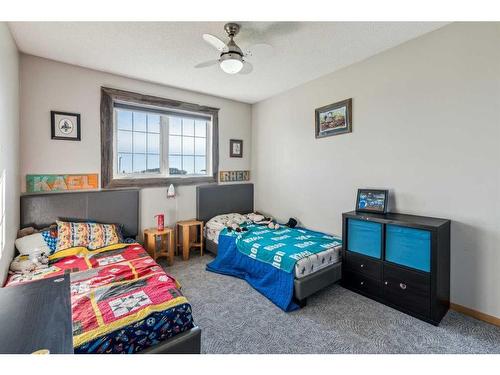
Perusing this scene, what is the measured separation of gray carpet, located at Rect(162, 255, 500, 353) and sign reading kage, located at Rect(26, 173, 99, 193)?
186cm

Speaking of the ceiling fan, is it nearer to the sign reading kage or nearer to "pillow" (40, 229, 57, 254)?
the sign reading kage

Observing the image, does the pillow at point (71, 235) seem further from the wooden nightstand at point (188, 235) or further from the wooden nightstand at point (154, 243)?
the wooden nightstand at point (188, 235)

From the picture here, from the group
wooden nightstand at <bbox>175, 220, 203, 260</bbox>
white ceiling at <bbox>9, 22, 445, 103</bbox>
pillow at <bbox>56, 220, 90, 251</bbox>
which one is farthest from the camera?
wooden nightstand at <bbox>175, 220, 203, 260</bbox>

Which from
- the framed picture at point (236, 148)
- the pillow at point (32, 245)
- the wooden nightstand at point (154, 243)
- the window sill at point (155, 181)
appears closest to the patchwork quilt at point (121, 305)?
the pillow at point (32, 245)

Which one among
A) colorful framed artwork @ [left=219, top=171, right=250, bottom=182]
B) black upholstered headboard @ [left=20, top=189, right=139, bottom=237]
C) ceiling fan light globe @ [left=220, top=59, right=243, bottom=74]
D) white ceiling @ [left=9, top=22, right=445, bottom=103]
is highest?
white ceiling @ [left=9, top=22, right=445, bottom=103]

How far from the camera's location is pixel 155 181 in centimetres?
351

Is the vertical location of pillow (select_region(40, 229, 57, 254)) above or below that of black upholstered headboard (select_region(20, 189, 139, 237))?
below

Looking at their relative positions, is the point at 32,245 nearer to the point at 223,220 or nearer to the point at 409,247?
the point at 223,220

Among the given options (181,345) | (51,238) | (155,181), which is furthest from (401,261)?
(51,238)

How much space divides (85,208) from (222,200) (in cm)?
194

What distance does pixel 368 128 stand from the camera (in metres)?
2.78

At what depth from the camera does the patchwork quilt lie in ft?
4.13

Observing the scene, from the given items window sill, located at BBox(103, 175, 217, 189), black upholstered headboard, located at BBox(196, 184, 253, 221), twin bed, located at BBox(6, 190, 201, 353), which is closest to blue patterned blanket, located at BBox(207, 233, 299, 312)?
black upholstered headboard, located at BBox(196, 184, 253, 221)
